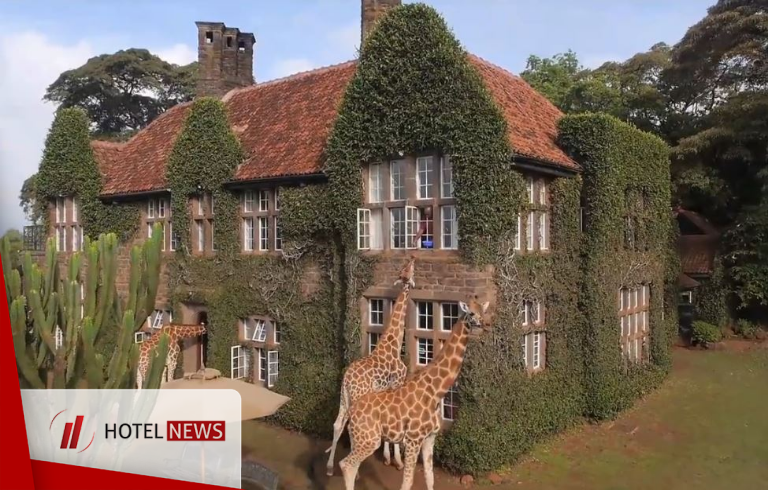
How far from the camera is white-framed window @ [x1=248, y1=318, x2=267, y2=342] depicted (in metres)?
16.0

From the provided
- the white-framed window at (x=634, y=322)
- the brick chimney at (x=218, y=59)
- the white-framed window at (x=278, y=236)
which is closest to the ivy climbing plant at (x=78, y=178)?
the brick chimney at (x=218, y=59)

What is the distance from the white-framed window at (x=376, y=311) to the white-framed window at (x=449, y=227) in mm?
1947

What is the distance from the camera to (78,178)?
19781mm

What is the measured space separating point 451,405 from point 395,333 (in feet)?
7.02

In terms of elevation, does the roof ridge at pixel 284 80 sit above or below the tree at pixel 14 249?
above

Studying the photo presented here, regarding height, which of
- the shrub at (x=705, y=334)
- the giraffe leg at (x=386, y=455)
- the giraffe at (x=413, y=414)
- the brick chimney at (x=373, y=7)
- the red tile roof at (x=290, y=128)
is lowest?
the giraffe leg at (x=386, y=455)

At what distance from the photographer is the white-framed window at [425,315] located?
12.5 meters

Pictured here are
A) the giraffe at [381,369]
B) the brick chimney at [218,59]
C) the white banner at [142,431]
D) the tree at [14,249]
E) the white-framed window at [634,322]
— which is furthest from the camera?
the brick chimney at [218,59]

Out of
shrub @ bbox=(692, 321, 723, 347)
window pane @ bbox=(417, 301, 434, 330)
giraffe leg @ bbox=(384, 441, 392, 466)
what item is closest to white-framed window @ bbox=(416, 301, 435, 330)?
window pane @ bbox=(417, 301, 434, 330)

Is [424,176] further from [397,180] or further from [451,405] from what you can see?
[451,405]

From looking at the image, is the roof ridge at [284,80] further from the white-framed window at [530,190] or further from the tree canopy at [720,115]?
the tree canopy at [720,115]

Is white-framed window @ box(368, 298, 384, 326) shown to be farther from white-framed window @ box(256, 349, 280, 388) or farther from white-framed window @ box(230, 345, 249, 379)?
white-framed window @ box(230, 345, 249, 379)

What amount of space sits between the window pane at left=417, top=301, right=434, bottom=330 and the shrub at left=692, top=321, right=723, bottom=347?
1547 cm

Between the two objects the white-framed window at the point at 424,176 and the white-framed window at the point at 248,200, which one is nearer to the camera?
the white-framed window at the point at 424,176
